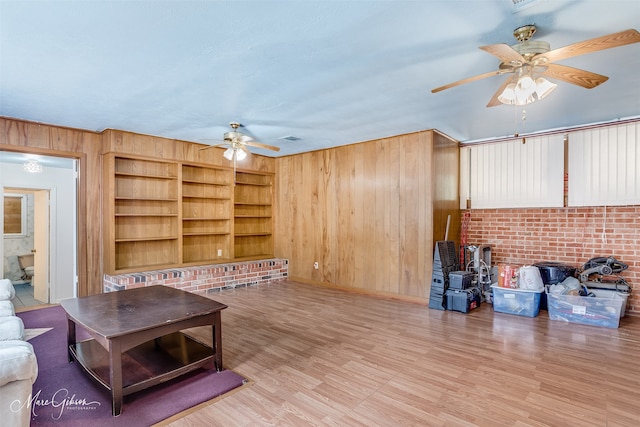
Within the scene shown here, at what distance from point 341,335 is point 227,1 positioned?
10.1ft

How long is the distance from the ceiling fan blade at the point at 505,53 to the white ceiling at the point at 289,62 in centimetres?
22

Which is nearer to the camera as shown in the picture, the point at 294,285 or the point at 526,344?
the point at 526,344

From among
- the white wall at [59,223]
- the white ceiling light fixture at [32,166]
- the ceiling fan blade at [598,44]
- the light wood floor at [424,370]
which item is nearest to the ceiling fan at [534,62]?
the ceiling fan blade at [598,44]

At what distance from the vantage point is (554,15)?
1.97m

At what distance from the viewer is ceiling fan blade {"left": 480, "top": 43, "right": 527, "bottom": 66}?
1.90 meters

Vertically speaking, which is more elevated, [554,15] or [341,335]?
[554,15]

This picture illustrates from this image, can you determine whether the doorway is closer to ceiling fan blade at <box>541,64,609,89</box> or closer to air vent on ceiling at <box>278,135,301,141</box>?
air vent on ceiling at <box>278,135,301,141</box>

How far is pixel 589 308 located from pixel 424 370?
255cm

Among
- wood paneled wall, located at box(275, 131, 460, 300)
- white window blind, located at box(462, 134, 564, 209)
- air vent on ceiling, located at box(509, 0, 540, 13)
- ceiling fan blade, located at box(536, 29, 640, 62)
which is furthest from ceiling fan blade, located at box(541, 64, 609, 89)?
white window blind, located at box(462, 134, 564, 209)

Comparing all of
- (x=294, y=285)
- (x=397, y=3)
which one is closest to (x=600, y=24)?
(x=397, y=3)

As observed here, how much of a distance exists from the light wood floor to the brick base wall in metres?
1.31

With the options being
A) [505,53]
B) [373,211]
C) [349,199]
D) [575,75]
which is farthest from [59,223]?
[575,75]

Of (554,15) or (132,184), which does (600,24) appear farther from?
(132,184)

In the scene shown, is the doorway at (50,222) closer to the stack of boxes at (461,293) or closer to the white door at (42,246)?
the white door at (42,246)
